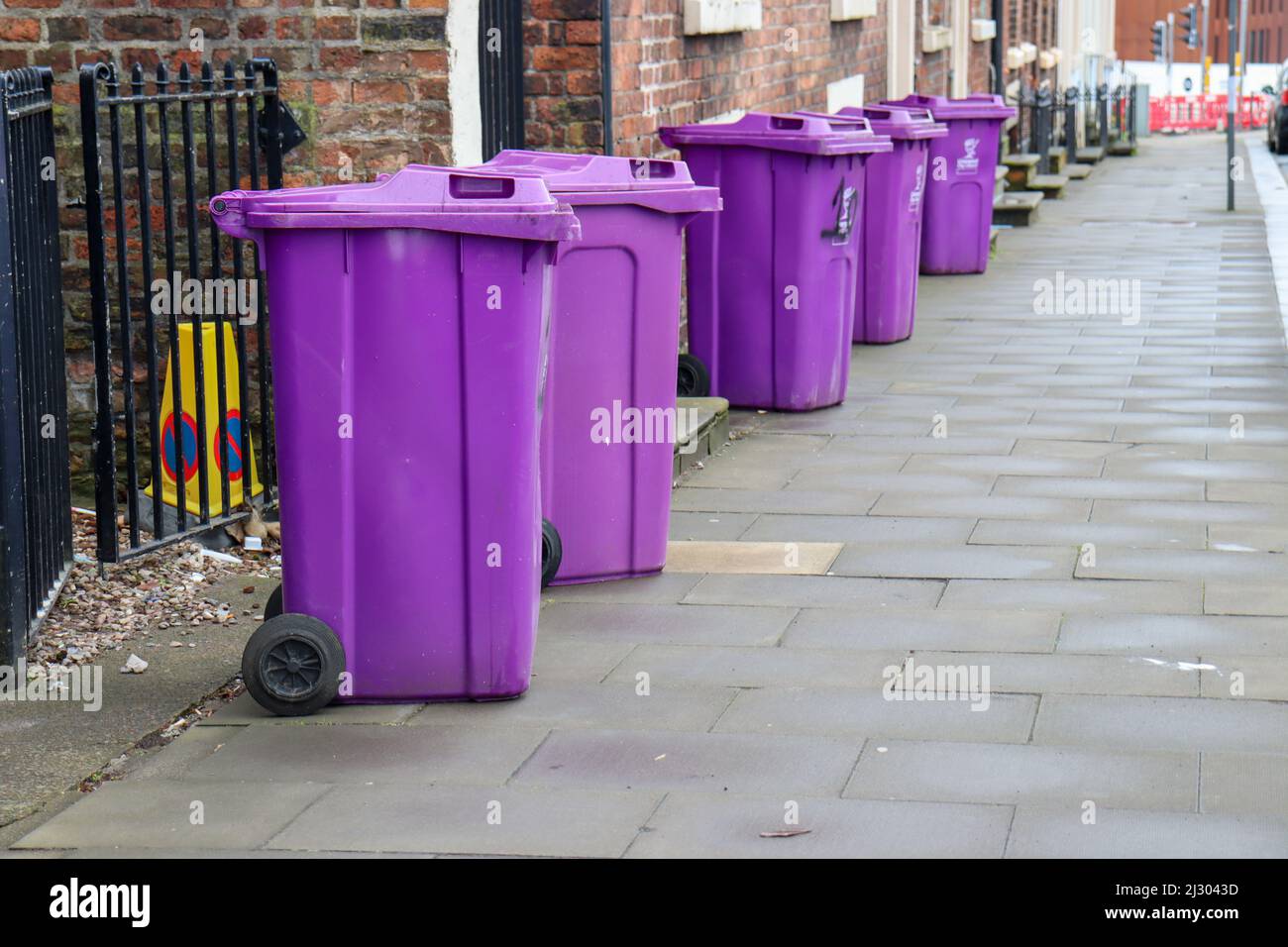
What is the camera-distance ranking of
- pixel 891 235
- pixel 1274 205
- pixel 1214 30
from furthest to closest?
pixel 1214 30 < pixel 1274 205 < pixel 891 235

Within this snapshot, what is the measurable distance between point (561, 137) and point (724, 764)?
15.0 feet

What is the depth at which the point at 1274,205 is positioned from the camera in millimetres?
20328

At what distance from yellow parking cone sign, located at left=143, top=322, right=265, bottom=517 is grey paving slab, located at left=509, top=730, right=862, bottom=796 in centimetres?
241

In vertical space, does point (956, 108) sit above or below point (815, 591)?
above

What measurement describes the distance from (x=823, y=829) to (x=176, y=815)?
1.37 m

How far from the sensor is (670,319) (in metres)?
6.11

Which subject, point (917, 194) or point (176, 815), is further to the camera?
point (917, 194)

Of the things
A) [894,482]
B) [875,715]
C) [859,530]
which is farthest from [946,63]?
[875,715]

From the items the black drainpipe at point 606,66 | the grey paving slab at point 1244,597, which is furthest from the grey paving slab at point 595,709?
the black drainpipe at point 606,66

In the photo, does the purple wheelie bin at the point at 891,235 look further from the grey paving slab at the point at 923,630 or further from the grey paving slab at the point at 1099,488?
the grey paving slab at the point at 923,630

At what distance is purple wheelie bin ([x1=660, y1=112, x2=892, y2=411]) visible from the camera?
8.80 meters

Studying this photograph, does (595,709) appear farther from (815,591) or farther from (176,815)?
(815,591)
